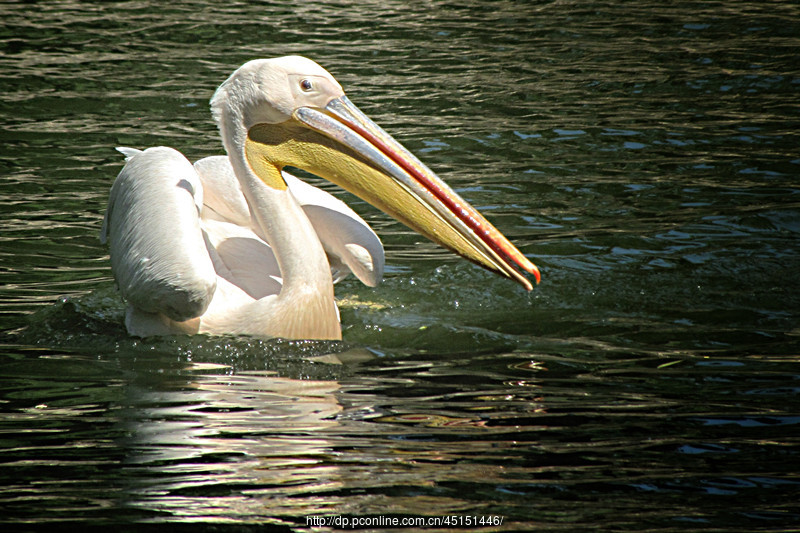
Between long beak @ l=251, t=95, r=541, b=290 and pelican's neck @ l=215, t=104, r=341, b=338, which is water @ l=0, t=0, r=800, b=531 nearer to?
pelican's neck @ l=215, t=104, r=341, b=338

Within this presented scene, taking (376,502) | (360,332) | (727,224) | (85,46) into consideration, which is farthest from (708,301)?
(85,46)

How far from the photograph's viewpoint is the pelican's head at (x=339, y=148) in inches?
160

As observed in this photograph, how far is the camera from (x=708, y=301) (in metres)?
4.64

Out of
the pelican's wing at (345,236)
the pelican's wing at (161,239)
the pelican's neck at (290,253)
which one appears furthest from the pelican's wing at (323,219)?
the pelican's wing at (161,239)

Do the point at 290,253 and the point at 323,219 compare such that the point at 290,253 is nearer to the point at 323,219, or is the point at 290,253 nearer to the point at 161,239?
the point at 323,219

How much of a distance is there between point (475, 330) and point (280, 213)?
101cm

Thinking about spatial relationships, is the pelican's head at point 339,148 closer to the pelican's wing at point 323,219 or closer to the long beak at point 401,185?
the long beak at point 401,185

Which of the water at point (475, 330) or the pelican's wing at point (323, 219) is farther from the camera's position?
the pelican's wing at point (323, 219)

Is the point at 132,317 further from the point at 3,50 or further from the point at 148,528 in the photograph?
the point at 3,50

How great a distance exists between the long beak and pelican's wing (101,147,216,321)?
0.58 meters

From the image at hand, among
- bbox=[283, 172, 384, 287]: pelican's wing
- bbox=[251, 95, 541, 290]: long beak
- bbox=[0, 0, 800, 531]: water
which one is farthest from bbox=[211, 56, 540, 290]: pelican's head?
→ bbox=[0, 0, 800, 531]: water

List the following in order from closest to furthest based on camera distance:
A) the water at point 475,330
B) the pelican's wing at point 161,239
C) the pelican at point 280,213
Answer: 1. the water at point 475,330
2. the pelican's wing at point 161,239
3. the pelican at point 280,213

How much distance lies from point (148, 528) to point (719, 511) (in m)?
1.45

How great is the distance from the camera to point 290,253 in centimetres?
421
